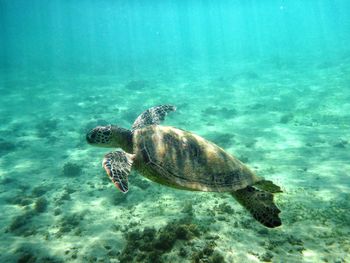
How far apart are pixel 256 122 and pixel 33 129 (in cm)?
1425

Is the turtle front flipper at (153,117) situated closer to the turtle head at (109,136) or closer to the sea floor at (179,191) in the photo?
the turtle head at (109,136)

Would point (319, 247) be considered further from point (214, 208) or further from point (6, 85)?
point (6, 85)

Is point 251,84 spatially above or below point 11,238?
above

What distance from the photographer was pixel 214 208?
26.9 feet

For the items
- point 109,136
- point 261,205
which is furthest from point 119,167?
point 261,205

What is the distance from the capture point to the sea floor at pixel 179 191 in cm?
660

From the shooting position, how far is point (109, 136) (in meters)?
5.38

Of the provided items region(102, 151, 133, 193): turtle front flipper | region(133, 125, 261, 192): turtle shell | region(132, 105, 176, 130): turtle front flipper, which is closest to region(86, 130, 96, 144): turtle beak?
region(102, 151, 133, 193): turtle front flipper

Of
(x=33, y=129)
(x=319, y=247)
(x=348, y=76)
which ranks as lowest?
(x=319, y=247)

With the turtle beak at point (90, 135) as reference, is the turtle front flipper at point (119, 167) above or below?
below

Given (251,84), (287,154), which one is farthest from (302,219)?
(251,84)

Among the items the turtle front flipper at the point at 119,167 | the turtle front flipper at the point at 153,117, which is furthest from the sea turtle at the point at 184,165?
the turtle front flipper at the point at 153,117

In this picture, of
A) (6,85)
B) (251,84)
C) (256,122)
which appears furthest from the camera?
(6,85)

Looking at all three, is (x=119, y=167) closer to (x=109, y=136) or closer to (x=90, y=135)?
(x=109, y=136)
